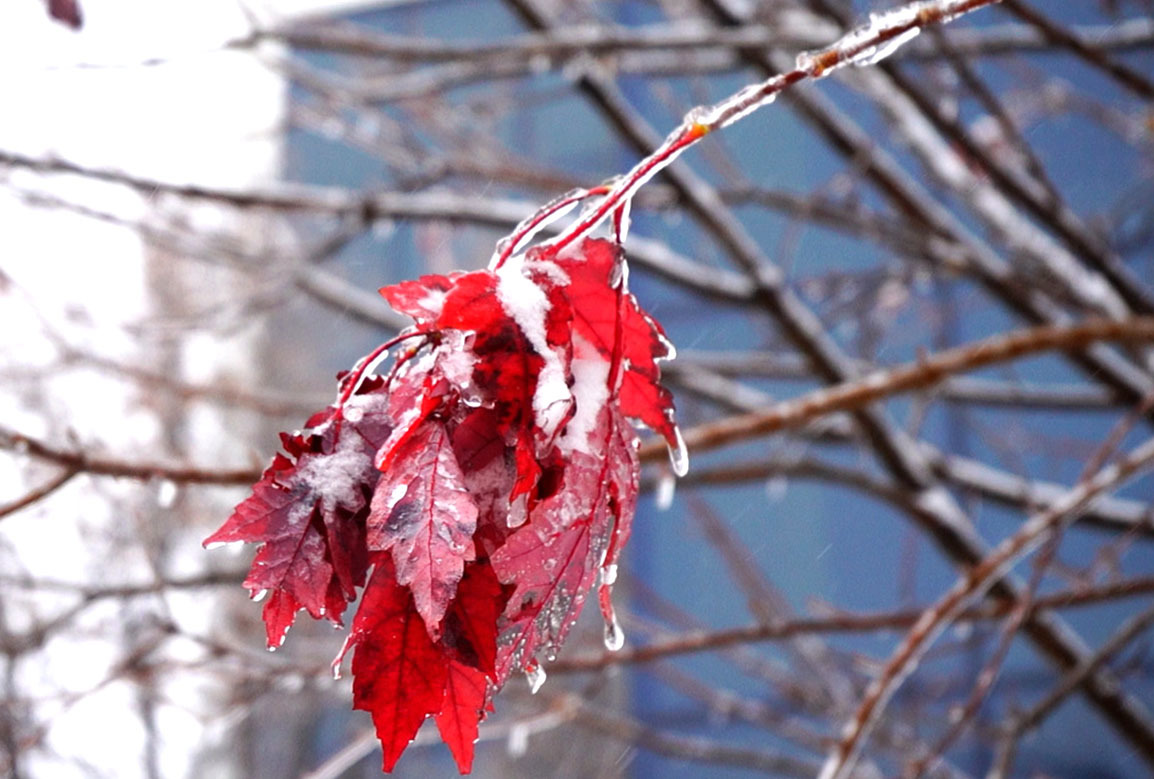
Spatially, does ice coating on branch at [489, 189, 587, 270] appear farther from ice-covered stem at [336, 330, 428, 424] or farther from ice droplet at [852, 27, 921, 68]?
ice droplet at [852, 27, 921, 68]

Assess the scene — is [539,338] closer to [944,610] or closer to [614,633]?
[614,633]

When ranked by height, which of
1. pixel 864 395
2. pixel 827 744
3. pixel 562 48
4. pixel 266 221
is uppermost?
pixel 562 48

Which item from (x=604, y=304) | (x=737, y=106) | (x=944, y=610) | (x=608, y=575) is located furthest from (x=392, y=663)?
(x=944, y=610)

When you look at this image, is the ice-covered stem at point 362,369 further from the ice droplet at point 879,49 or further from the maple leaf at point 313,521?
the ice droplet at point 879,49

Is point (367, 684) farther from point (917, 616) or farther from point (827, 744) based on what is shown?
point (917, 616)

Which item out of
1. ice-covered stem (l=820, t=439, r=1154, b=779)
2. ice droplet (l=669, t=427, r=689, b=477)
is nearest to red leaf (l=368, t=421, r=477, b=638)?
ice droplet (l=669, t=427, r=689, b=477)

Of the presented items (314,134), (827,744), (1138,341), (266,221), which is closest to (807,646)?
(827,744)

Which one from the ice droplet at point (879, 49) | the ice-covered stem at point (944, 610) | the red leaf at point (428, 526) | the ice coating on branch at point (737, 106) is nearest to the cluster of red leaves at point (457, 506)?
the red leaf at point (428, 526)
